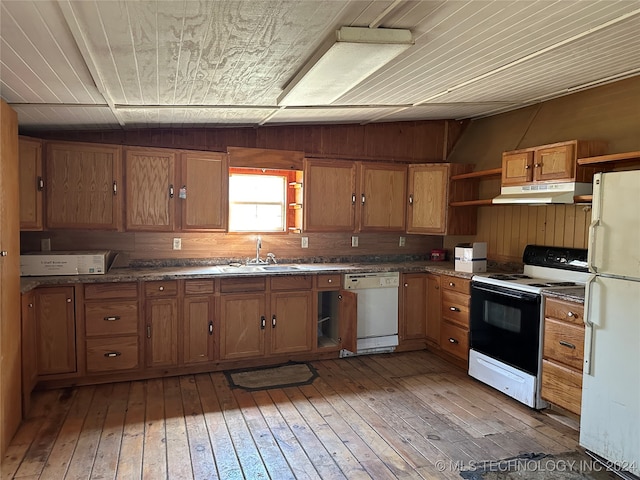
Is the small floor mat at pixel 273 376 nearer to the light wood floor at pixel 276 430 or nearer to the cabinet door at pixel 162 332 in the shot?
the light wood floor at pixel 276 430

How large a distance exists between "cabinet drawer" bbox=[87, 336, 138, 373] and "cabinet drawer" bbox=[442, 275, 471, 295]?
2832 mm

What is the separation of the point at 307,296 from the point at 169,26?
2.77 m

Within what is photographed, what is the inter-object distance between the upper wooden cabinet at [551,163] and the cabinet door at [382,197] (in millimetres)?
1197

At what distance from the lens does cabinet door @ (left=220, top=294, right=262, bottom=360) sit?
3762 millimetres

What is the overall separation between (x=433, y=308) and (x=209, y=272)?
225 cm

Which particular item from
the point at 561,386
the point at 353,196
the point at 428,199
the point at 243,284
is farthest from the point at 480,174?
the point at 243,284

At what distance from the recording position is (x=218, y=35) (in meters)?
1.79

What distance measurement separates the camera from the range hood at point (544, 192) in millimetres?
3172

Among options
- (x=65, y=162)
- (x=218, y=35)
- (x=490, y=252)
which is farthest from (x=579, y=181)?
(x=65, y=162)

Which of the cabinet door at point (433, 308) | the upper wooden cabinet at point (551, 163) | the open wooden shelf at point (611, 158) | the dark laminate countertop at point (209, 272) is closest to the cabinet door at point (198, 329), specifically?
the dark laminate countertop at point (209, 272)

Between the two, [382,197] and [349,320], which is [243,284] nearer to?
[349,320]

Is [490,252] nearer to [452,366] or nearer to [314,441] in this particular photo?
[452,366]

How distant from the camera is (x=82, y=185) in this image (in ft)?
11.6

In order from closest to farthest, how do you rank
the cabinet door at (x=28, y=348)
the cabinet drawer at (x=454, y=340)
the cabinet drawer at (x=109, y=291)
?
the cabinet door at (x=28, y=348), the cabinet drawer at (x=109, y=291), the cabinet drawer at (x=454, y=340)
